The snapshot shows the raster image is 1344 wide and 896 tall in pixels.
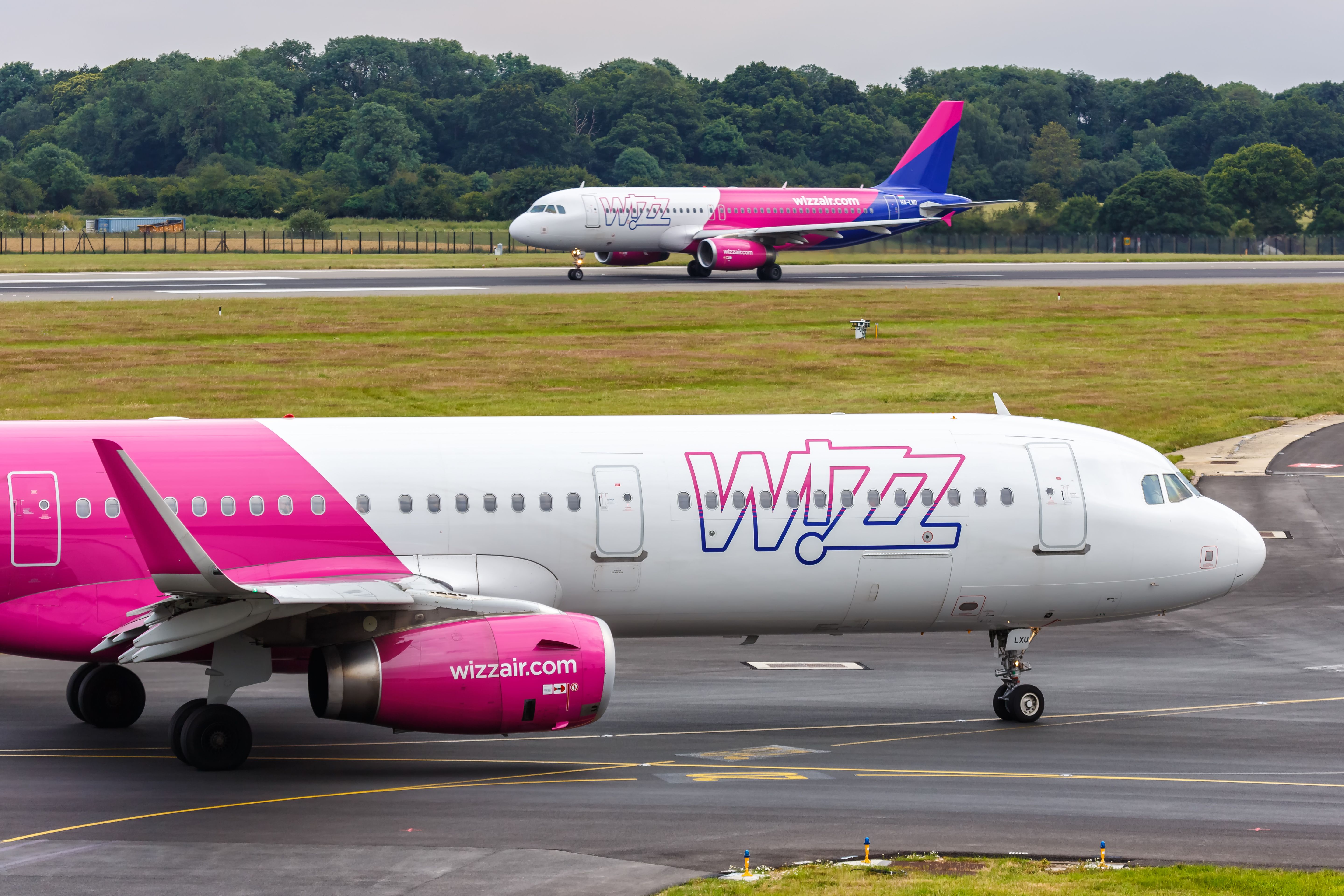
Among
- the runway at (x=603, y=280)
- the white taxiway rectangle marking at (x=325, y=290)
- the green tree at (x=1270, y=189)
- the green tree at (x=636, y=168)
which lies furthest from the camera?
the green tree at (x=636, y=168)

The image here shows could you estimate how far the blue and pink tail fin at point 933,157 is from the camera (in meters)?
93.2

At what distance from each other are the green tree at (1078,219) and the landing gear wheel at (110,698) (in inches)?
5335

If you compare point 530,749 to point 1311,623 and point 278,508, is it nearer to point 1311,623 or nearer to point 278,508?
point 278,508

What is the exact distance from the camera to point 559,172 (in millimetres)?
159250

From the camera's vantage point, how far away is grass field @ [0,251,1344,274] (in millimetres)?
99312

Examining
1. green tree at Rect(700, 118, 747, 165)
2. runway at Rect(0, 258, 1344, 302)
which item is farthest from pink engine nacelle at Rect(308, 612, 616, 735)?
green tree at Rect(700, 118, 747, 165)

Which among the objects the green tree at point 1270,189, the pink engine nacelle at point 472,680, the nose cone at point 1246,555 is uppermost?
the green tree at point 1270,189

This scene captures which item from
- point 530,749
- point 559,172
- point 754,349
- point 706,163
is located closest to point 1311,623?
point 530,749

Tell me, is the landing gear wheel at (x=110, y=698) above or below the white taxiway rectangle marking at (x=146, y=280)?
below

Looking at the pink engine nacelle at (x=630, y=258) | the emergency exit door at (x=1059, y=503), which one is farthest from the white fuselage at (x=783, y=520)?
the pink engine nacelle at (x=630, y=258)

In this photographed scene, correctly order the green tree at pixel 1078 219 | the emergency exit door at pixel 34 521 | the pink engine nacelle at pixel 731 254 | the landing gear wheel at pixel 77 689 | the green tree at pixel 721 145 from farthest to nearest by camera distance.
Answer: the green tree at pixel 721 145
the green tree at pixel 1078 219
the pink engine nacelle at pixel 731 254
the landing gear wheel at pixel 77 689
the emergency exit door at pixel 34 521

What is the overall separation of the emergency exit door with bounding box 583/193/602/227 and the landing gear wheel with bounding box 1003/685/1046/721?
63614 millimetres

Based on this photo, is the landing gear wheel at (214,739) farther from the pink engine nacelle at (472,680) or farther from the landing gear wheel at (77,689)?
the landing gear wheel at (77,689)

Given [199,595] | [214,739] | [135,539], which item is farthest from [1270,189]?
[199,595]
